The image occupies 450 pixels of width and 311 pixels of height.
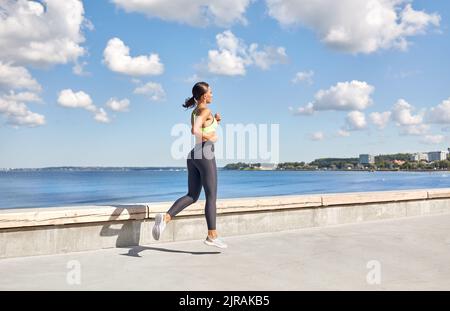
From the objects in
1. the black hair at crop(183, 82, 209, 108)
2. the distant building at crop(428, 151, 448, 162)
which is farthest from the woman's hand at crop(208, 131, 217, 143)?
the distant building at crop(428, 151, 448, 162)

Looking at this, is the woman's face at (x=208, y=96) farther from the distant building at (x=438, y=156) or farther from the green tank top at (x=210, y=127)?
the distant building at (x=438, y=156)

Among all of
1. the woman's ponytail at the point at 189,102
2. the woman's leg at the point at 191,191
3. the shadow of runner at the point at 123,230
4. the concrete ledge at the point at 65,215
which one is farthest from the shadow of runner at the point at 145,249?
the woman's ponytail at the point at 189,102

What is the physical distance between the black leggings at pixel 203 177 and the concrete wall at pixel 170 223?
2.28 ft

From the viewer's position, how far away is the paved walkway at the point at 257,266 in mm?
3895

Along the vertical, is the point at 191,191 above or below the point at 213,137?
below

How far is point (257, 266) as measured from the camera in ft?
15.1

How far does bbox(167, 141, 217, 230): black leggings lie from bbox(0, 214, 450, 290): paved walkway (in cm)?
57

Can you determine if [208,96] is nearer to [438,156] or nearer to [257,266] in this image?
[257,266]

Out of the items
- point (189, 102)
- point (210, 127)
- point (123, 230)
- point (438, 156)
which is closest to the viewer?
point (210, 127)

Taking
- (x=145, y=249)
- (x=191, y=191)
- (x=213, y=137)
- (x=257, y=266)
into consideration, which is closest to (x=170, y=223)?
(x=145, y=249)

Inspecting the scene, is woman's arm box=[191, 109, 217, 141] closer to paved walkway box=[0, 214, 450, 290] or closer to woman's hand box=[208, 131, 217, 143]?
woman's hand box=[208, 131, 217, 143]

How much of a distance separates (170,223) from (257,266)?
1.91m
